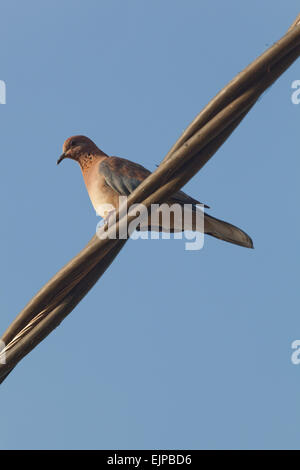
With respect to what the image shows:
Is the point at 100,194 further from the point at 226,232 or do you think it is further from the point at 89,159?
the point at 226,232

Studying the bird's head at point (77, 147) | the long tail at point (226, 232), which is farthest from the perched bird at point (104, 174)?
the long tail at point (226, 232)

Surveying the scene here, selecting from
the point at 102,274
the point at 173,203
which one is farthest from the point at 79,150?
the point at 102,274

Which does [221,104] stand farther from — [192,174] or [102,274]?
[102,274]

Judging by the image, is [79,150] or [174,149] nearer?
[174,149]

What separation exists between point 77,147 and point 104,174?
68 centimetres

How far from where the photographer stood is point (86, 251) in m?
2.39

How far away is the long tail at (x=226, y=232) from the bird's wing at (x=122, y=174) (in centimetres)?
106

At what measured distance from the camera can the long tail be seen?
388cm

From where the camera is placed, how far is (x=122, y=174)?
203 inches

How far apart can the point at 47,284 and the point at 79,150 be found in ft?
11.3

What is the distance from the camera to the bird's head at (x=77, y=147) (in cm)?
575

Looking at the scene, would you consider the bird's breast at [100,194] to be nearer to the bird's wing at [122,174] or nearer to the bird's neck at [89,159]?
the bird's wing at [122,174]

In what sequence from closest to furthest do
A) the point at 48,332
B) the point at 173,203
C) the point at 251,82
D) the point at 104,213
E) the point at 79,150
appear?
1. the point at 251,82
2. the point at 48,332
3. the point at 173,203
4. the point at 104,213
5. the point at 79,150

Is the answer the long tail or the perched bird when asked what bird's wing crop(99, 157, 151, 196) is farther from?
the long tail
